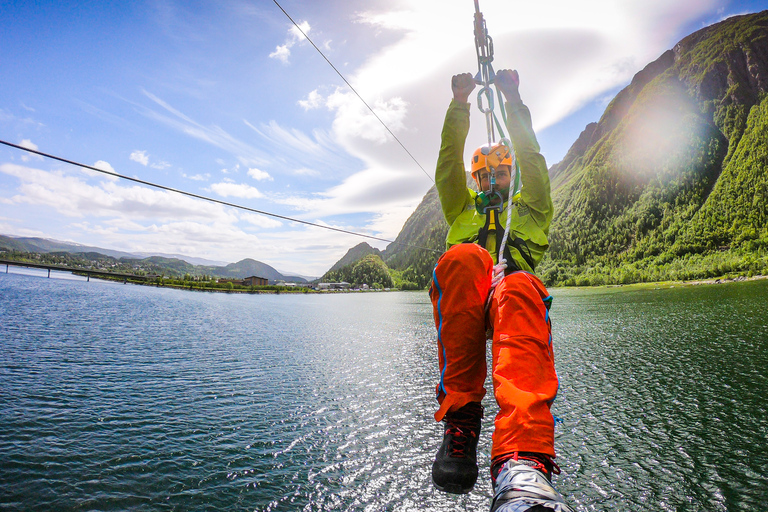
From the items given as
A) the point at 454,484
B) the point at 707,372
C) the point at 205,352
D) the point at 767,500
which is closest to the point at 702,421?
the point at 767,500

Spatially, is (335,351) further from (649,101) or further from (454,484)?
(649,101)

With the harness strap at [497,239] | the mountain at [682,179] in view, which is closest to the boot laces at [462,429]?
the harness strap at [497,239]

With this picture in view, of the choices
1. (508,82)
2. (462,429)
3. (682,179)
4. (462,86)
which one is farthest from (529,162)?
(682,179)

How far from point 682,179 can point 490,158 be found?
184m

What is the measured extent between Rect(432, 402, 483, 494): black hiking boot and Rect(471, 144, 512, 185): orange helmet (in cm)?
218

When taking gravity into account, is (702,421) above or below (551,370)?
below

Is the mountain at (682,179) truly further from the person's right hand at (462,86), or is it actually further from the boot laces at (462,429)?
the boot laces at (462,429)

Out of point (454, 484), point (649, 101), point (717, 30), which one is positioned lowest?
point (454, 484)

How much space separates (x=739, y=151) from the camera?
5182 inches

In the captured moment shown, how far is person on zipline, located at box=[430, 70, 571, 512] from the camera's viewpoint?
70.8 inches

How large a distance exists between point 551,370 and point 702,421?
13186mm

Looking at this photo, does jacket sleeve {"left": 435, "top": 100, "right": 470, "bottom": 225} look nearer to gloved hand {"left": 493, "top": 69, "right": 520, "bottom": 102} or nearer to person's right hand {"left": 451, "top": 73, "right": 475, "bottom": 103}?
person's right hand {"left": 451, "top": 73, "right": 475, "bottom": 103}

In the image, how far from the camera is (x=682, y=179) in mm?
141000

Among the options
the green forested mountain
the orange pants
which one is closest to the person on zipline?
the orange pants
